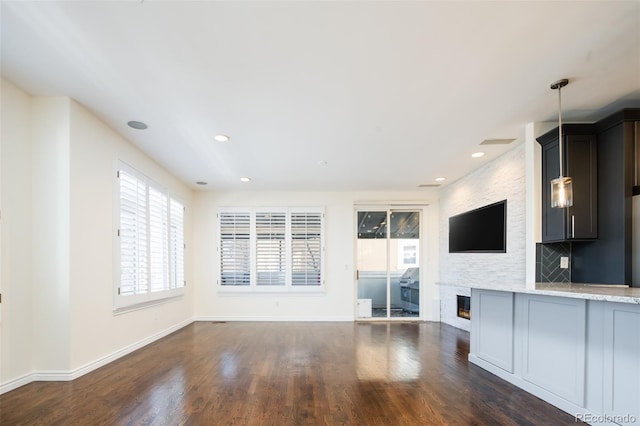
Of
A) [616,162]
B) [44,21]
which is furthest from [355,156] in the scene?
[44,21]

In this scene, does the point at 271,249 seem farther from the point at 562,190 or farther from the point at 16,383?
the point at 562,190

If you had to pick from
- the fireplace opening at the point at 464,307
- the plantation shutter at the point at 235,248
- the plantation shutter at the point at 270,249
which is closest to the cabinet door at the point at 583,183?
the fireplace opening at the point at 464,307

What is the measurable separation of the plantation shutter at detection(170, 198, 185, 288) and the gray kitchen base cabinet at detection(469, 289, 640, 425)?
5.05 meters

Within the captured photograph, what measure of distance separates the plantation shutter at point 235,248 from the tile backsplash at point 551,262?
517cm

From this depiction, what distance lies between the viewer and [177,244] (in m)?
5.73

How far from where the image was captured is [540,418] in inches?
95.5

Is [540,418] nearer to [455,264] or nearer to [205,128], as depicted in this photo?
[455,264]

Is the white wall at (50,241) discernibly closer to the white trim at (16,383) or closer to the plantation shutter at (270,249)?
the white trim at (16,383)

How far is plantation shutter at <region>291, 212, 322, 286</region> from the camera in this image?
6.62 m

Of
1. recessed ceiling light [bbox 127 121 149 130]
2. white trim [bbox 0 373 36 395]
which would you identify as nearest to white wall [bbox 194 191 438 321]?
recessed ceiling light [bbox 127 121 149 130]

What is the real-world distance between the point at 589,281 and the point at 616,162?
1262 mm

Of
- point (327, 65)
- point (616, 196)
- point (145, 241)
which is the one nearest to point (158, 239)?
point (145, 241)

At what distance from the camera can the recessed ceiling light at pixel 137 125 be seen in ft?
11.3

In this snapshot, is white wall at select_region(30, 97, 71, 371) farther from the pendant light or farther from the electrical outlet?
the electrical outlet
